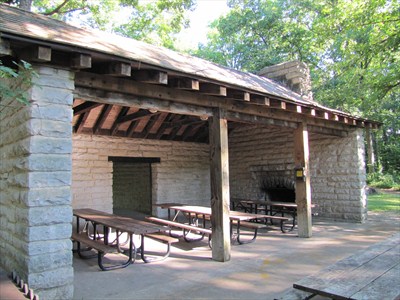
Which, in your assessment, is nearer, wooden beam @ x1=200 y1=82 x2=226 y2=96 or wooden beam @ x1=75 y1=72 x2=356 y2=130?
wooden beam @ x1=75 y1=72 x2=356 y2=130

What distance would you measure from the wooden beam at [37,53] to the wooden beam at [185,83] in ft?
5.60

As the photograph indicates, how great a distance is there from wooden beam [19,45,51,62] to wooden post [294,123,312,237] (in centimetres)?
529

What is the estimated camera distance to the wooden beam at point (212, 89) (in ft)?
15.0

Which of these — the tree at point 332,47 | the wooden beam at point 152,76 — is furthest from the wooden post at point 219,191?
the tree at point 332,47

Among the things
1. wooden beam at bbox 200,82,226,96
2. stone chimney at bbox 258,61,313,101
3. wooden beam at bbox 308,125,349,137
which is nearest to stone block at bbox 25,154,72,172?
wooden beam at bbox 200,82,226,96

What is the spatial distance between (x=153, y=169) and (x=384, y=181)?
624 inches

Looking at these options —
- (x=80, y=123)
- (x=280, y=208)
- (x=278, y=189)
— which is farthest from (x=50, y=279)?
(x=278, y=189)

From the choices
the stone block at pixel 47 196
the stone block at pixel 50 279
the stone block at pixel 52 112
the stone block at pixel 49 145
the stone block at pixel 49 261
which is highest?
the stone block at pixel 52 112

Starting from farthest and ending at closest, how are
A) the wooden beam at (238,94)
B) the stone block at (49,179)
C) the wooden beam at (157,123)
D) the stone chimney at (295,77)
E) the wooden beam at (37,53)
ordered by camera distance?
the stone chimney at (295,77) < the wooden beam at (157,123) < the wooden beam at (238,94) < the stone block at (49,179) < the wooden beam at (37,53)

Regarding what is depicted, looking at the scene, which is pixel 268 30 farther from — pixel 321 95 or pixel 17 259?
pixel 17 259

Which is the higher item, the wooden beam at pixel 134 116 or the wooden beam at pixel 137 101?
the wooden beam at pixel 134 116

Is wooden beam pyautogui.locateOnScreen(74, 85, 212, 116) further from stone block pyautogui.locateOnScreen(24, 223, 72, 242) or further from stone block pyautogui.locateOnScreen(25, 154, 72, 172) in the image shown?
stone block pyautogui.locateOnScreen(24, 223, 72, 242)

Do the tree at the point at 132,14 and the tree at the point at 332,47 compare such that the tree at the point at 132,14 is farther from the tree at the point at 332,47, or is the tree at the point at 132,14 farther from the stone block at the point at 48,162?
the stone block at the point at 48,162

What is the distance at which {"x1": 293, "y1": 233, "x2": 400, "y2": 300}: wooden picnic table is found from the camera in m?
2.78
